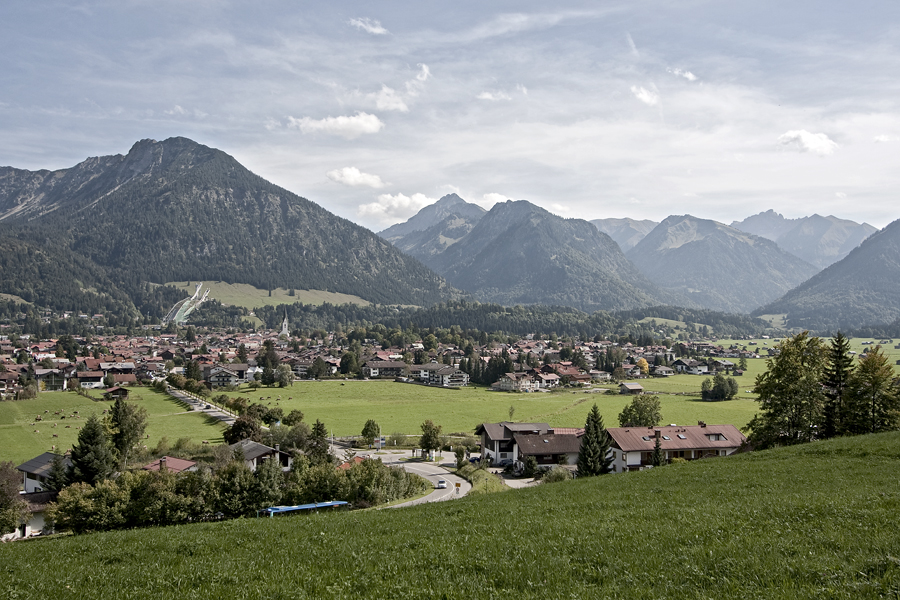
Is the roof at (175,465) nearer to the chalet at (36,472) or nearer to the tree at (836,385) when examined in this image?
the chalet at (36,472)

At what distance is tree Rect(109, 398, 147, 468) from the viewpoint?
49562mm

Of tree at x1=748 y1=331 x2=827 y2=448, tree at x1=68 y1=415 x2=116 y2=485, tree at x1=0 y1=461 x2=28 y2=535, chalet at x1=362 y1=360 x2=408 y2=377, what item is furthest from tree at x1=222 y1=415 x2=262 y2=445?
chalet at x1=362 y1=360 x2=408 y2=377

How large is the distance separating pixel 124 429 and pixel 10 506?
57.3 feet

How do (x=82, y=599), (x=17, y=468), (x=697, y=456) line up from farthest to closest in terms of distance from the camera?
(x=697, y=456) < (x=17, y=468) < (x=82, y=599)

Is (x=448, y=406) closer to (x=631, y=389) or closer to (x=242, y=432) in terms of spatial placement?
(x=631, y=389)

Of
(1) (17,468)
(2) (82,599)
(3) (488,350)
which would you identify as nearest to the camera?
(2) (82,599)

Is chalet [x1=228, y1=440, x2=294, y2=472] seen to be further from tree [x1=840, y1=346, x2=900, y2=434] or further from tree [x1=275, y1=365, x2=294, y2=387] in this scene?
tree [x1=275, y1=365, x2=294, y2=387]

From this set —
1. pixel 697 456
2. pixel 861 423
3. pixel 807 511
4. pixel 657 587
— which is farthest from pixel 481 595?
pixel 697 456

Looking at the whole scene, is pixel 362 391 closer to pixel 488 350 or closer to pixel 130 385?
pixel 130 385

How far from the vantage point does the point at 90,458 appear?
41469 millimetres

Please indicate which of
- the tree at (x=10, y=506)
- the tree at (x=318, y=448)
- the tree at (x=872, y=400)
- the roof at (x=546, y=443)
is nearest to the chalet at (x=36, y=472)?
the tree at (x=10, y=506)

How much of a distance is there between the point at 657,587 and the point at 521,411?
7652 cm

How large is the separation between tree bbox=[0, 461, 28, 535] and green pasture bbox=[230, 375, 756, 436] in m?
33.5

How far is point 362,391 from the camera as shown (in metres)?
107
